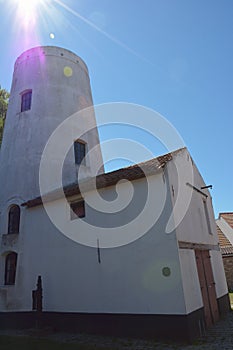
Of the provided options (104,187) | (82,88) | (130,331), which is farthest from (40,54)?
(130,331)

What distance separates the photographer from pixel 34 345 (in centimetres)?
762

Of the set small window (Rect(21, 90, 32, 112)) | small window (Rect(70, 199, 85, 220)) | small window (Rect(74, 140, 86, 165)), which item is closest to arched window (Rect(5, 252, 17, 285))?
small window (Rect(70, 199, 85, 220))

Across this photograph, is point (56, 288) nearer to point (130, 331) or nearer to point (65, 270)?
point (65, 270)

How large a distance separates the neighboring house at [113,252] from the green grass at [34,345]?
1039 mm

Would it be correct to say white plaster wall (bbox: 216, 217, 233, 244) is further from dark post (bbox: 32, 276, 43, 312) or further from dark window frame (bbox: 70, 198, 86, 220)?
dark post (bbox: 32, 276, 43, 312)

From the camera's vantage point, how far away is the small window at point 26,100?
49.2ft

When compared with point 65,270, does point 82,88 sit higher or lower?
higher

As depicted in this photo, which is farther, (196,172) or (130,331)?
(196,172)

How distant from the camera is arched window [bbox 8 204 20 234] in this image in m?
12.2

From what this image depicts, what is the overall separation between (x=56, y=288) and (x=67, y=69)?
39.6 ft

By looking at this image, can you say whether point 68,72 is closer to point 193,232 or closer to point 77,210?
point 77,210

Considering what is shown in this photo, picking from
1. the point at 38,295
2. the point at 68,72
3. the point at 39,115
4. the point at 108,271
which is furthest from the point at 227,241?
the point at 68,72

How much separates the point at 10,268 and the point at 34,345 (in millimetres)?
4677

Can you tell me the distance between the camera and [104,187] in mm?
9102
